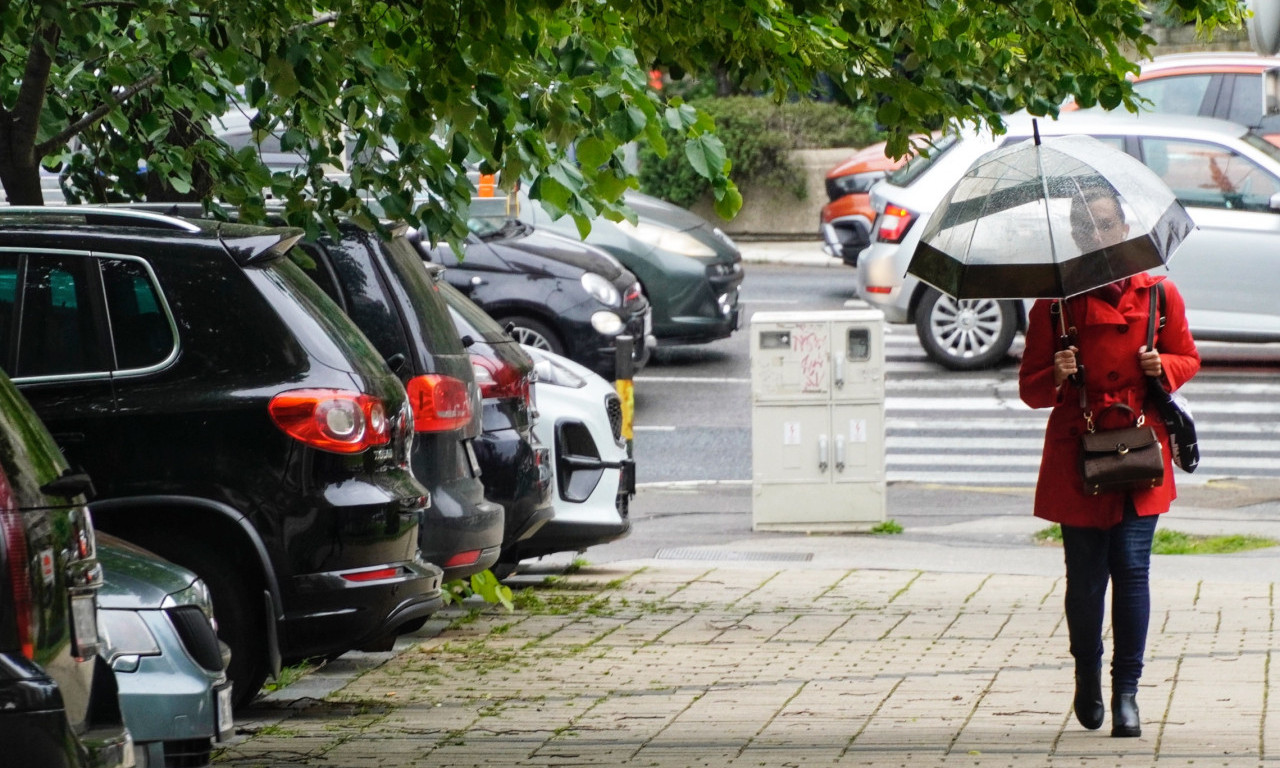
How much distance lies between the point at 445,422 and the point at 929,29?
2432 mm

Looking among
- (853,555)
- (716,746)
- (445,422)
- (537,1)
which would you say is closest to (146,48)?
(445,422)

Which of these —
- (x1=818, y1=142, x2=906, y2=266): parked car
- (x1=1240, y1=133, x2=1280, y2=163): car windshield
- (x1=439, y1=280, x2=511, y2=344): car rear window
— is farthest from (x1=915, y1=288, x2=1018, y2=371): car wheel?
(x1=439, y1=280, x2=511, y2=344): car rear window

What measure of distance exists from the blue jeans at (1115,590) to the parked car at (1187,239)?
9.07m

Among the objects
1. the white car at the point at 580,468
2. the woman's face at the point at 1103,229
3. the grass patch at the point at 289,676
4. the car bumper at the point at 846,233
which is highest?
the woman's face at the point at 1103,229

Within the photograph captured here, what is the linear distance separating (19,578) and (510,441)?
197 inches

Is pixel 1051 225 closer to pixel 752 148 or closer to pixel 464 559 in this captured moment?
pixel 464 559

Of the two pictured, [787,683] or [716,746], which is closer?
[716,746]

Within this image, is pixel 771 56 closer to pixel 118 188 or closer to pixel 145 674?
pixel 145 674

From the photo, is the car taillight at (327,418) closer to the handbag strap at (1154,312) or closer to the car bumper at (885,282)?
the handbag strap at (1154,312)

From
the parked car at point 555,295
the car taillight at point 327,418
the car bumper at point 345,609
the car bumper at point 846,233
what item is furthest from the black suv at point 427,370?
the car bumper at point 846,233

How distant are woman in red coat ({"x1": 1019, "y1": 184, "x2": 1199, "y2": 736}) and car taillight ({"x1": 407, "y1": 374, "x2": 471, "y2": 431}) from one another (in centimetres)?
231

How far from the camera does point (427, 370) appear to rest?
298 inches

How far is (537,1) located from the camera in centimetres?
520

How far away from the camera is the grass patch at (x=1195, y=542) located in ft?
35.8
